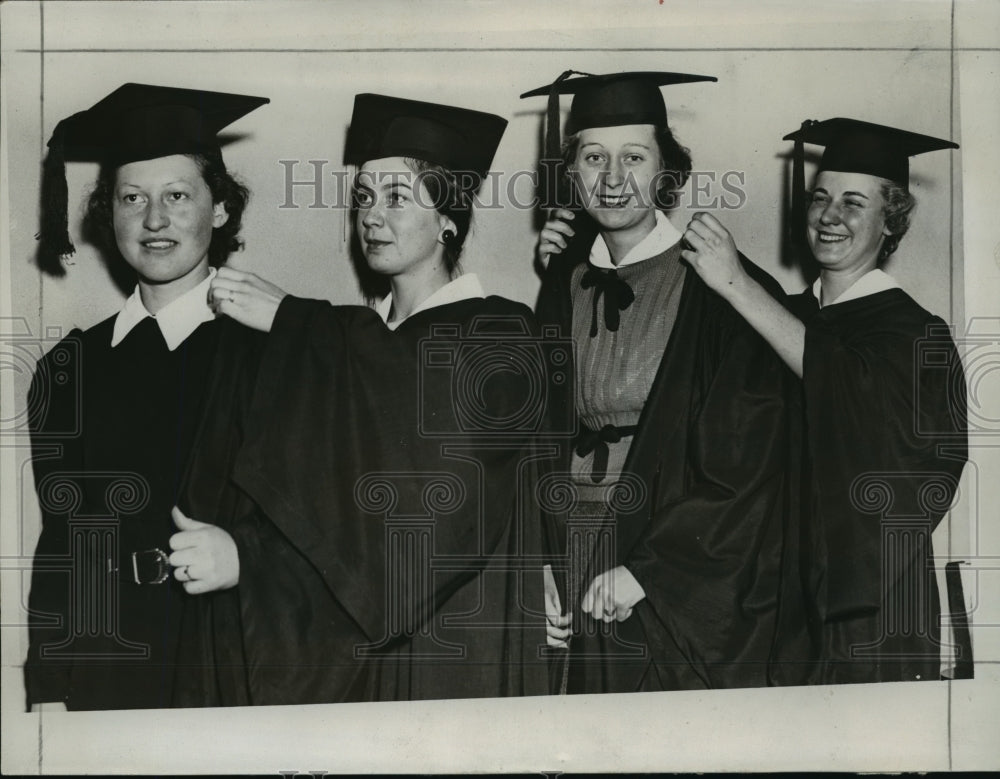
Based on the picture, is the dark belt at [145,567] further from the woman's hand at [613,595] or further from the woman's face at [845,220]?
the woman's face at [845,220]

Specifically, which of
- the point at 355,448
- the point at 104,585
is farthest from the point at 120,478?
the point at 355,448

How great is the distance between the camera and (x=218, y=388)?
7.28 ft

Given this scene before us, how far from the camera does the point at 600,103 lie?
224cm

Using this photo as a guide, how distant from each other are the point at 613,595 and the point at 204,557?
0.85 metres

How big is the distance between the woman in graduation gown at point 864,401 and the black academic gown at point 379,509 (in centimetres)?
57

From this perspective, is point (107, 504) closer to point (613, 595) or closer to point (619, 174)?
point (613, 595)

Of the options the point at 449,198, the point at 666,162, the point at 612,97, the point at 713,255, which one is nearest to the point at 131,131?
the point at 449,198

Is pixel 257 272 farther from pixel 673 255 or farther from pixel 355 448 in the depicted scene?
pixel 673 255

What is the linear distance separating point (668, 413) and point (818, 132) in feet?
2.30

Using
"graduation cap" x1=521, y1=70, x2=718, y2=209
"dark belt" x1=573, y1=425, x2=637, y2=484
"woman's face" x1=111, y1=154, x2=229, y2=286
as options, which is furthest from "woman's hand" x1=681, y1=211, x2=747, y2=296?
"woman's face" x1=111, y1=154, x2=229, y2=286

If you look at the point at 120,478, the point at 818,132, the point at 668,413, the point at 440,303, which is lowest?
the point at 120,478

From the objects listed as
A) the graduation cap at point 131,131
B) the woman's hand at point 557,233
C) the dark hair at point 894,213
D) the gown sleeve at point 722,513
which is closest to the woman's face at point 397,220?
the woman's hand at point 557,233

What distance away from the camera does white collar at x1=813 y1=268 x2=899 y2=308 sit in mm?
2266

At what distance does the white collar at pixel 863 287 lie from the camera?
2266 millimetres
